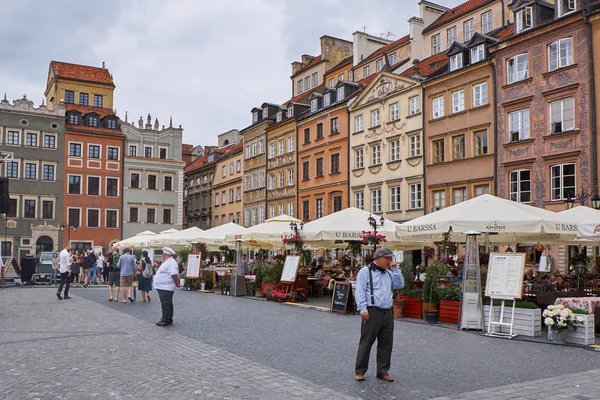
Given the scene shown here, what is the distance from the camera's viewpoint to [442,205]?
33375 mm

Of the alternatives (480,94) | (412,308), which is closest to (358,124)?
(480,94)

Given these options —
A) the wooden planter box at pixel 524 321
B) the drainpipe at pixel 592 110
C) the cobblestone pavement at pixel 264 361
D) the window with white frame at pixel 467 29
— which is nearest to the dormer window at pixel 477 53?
the window with white frame at pixel 467 29

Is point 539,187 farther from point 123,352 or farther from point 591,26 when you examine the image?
point 123,352

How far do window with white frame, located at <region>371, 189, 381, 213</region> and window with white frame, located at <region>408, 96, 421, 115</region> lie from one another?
5.30 meters

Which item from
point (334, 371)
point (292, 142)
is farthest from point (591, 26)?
point (292, 142)

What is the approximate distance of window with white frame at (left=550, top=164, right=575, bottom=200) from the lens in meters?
26.4

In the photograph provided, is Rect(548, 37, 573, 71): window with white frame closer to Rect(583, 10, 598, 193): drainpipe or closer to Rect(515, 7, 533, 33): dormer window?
Rect(583, 10, 598, 193): drainpipe

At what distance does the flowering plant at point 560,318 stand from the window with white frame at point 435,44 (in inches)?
1177

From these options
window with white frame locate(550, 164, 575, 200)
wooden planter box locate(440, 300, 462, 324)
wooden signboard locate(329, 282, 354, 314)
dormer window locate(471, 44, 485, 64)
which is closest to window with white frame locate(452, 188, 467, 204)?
window with white frame locate(550, 164, 575, 200)

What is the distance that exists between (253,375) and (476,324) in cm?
653

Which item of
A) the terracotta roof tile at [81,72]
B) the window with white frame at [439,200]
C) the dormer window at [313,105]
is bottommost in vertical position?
the window with white frame at [439,200]

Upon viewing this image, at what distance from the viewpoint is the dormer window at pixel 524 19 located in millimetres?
29072

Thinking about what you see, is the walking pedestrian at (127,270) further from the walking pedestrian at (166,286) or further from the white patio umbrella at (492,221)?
the white patio umbrella at (492,221)

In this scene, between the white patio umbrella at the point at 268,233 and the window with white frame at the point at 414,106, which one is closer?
the white patio umbrella at the point at 268,233
